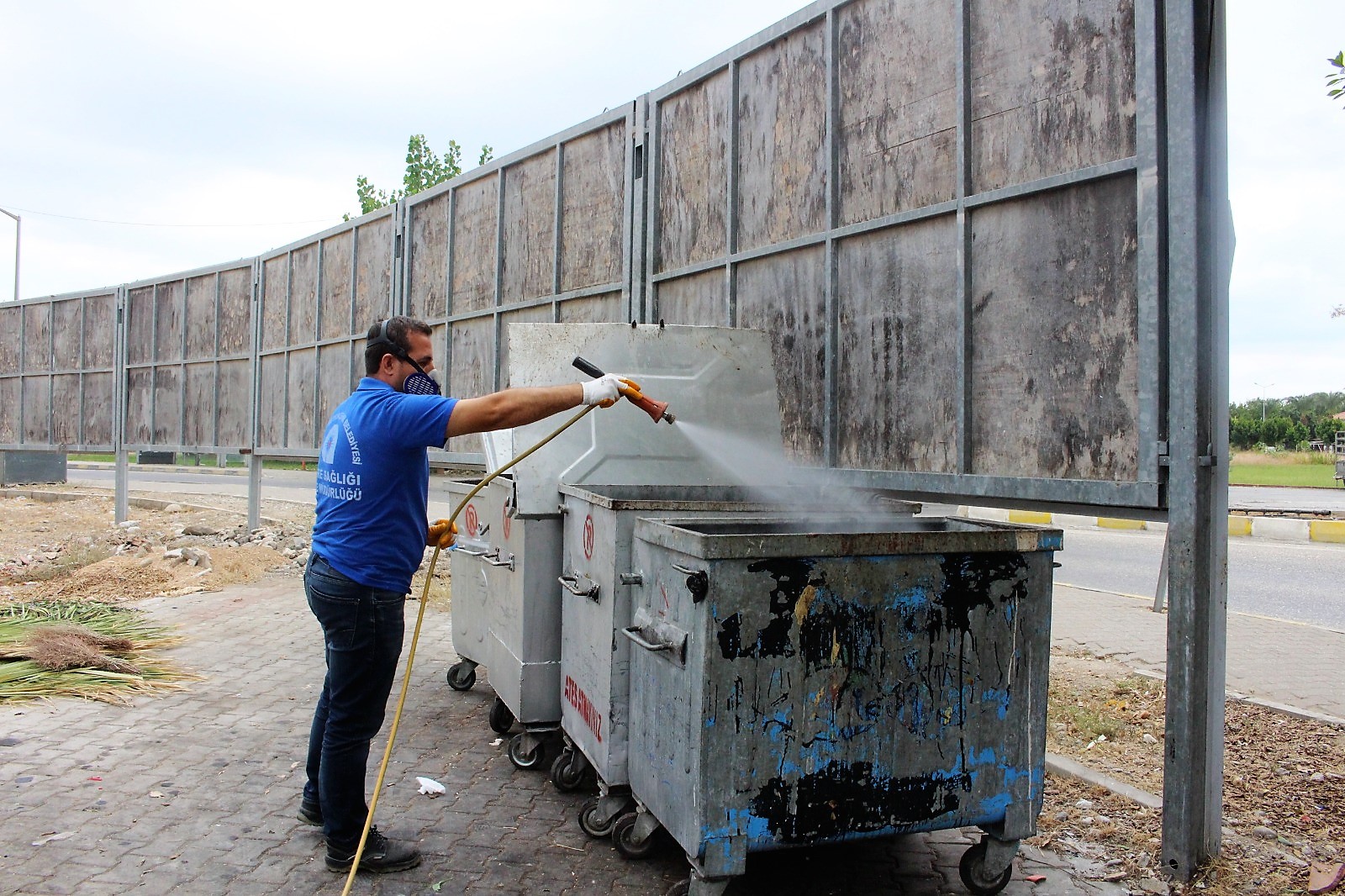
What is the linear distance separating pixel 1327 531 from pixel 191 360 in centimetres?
1671

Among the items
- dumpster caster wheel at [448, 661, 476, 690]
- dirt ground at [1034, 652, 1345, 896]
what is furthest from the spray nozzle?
dumpster caster wheel at [448, 661, 476, 690]

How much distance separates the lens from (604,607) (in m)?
3.49

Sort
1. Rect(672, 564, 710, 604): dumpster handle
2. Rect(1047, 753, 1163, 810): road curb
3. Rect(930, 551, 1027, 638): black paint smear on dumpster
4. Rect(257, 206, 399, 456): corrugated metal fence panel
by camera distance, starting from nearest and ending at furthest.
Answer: Rect(672, 564, 710, 604): dumpster handle
Rect(930, 551, 1027, 638): black paint smear on dumpster
Rect(1047, 753, 1163, 810): road curb
Rect(257, 206, 399, 456): corrugated metal fence panel

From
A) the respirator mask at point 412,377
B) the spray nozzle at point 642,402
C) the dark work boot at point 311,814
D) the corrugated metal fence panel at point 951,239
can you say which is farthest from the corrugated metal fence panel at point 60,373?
the spray nozzle at point 642,402

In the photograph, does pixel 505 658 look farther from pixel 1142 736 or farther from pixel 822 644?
pixel 1142 736

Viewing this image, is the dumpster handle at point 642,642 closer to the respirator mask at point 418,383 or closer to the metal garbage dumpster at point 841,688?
the metal garbage dumpster at point 841,688

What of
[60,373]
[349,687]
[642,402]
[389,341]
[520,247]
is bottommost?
[349,687]

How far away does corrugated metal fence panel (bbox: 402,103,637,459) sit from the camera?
22.1 ft

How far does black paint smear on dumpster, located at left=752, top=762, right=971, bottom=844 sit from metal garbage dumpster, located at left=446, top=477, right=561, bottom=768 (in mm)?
1628

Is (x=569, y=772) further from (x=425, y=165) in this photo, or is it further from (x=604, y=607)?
(x=425, y=165)

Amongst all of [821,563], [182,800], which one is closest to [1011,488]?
[821,563]

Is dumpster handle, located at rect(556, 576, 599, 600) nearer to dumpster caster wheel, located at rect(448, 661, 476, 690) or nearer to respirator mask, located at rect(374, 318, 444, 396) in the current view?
respirator mask, located at rect(374, 318, 444, 396)

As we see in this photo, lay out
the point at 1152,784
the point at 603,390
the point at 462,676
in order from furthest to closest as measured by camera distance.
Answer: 1. the point at 462,676
2. the point at 1152,784
3. the point at 603,390

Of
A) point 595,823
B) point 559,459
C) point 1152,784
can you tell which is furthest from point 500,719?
point 1152,784
